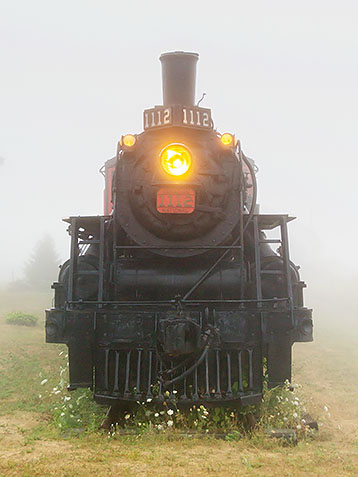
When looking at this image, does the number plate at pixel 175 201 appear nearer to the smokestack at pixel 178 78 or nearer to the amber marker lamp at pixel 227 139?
the amber marker lamp at pixel 227 139

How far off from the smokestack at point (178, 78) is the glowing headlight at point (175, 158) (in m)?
1.14

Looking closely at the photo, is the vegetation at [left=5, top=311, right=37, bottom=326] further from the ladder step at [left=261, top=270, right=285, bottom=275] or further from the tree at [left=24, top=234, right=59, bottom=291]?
the tree at [left=24, top=234, right=59, bottom=291]

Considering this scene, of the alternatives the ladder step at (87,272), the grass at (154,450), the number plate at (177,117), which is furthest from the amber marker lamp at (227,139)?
the grass at (154,450)

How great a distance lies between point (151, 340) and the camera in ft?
19.1

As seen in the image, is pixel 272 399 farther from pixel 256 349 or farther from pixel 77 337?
A: pixel 77 337

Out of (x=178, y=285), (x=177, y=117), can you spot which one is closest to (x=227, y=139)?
(x=177, y=117)

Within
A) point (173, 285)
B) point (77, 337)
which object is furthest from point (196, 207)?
point (77, 337)

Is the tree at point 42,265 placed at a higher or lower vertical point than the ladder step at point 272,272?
higher

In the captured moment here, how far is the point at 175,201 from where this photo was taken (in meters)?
6.22

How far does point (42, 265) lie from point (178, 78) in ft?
127

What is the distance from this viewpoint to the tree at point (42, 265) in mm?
42688

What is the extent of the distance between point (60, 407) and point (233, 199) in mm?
3369

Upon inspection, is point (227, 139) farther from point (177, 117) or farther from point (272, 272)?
point (272, 272)

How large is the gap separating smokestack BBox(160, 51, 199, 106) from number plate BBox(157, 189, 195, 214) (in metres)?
1.63
